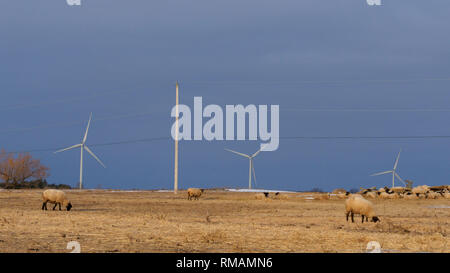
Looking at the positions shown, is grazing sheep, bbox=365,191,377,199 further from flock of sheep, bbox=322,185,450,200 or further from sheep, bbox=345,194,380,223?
sheep, bbox=345,194,380,223

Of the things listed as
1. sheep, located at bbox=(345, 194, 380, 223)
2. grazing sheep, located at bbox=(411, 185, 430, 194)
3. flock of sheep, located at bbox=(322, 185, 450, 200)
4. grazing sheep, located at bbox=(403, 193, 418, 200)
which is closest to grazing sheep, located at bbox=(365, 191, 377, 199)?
flock of sheep, located at bbox=(322, 185, 450, 200)

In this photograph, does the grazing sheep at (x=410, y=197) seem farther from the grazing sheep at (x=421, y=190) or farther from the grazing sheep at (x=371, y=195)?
the grazing sheep at (x=421, y=190)

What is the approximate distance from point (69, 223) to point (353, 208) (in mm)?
13207

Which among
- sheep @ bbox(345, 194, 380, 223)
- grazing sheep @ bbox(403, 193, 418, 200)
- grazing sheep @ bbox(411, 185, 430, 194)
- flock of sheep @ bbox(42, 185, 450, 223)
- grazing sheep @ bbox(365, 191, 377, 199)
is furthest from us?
grazing sheep @ bbox(411, 185, 430, 194)

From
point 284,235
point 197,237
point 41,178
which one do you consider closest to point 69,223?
point 197,237

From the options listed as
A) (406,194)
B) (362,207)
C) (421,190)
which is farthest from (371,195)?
(362,207)

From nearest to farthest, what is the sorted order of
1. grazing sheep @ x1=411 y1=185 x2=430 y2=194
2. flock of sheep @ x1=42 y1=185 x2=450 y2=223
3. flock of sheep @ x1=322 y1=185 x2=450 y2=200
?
flock of sheep @ x1=42 y1=185 x2=450 y2=223 < flock of sheep @ x1=322 y1=185 x2=450 y2=200 < grazing sheep @ x1=411 y1=185 x2=430 y2=194

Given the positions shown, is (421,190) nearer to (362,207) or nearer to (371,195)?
(371,195)

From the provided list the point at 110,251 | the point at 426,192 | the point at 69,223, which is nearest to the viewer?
the point at 110,251

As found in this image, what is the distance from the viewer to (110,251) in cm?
1452

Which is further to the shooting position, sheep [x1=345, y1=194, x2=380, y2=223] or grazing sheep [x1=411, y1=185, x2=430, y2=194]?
grazing sheep [x1=411, y1=185, x2=430, y2=194]
